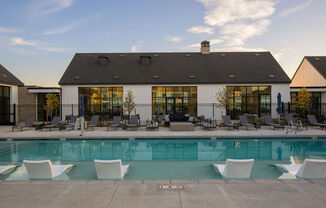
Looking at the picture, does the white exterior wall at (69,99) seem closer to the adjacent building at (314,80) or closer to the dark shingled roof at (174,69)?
the dark shingled roof at (174,69)

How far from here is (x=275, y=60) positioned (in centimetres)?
2294

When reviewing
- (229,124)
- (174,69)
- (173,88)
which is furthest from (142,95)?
(229,124)

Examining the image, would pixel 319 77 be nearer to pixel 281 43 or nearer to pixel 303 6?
pixel 281 43

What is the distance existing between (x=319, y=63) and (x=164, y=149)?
23.9 metres

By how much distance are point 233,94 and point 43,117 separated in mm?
19178

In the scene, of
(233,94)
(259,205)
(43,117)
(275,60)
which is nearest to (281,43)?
(275,60)

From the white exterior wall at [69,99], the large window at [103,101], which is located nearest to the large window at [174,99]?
the large window at [103,101]

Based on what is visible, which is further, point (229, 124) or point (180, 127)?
point (229, 124)

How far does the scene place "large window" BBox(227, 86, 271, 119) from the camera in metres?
20.0

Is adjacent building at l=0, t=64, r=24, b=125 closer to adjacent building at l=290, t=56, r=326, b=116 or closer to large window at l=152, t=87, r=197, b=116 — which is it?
large window at l=152, t=87, r=197, b=116

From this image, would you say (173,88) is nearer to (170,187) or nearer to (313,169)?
(313,169)

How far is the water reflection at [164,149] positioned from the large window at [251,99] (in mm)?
9256

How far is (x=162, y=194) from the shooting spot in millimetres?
3674

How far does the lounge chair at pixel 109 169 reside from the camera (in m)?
4.88
